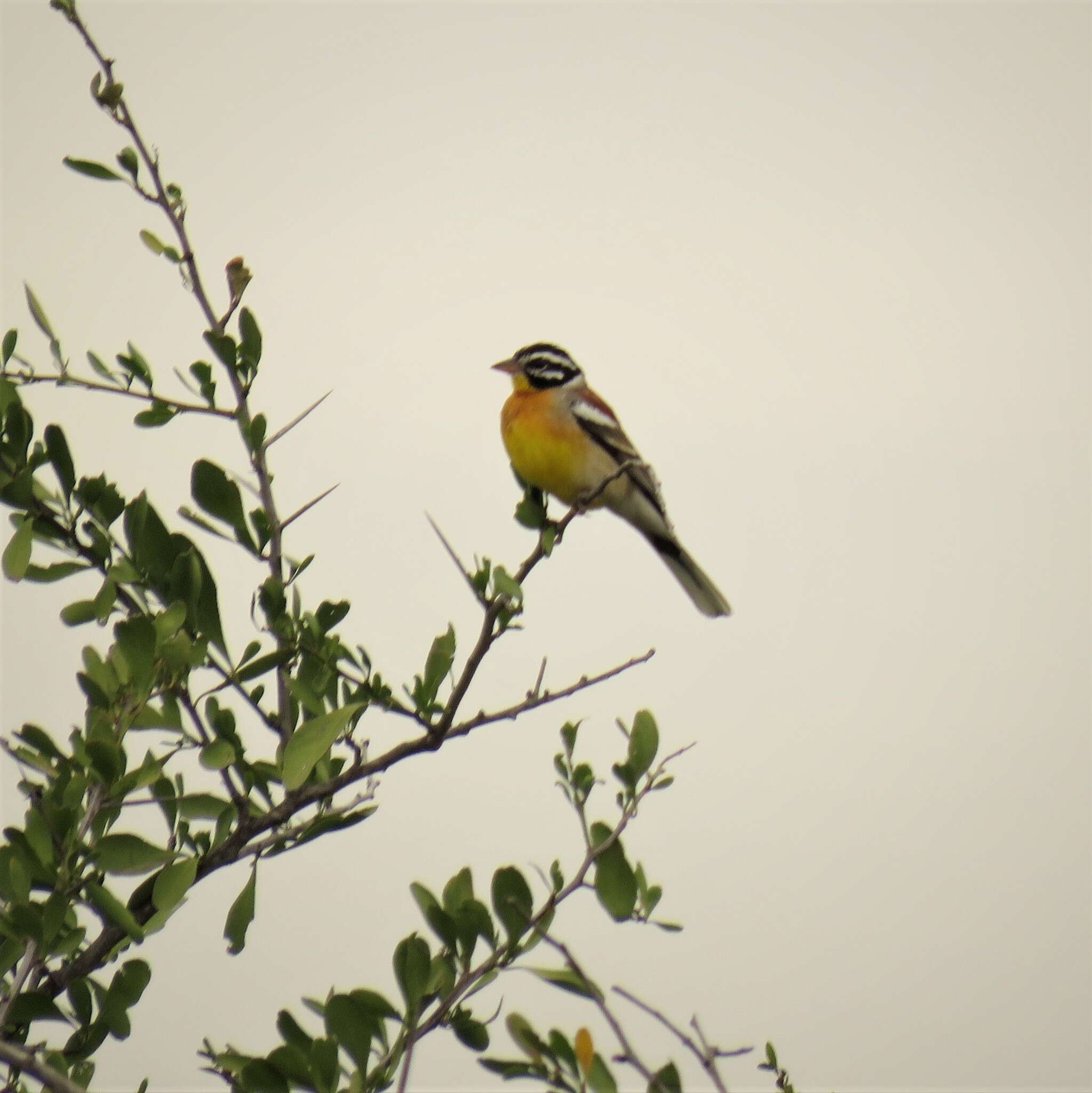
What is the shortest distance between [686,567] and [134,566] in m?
4.45

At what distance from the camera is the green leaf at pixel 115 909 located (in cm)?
199

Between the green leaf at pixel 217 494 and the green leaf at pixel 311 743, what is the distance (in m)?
0.56

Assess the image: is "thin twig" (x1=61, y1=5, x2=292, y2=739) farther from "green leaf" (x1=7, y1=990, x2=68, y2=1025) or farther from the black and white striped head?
the black and white striped head

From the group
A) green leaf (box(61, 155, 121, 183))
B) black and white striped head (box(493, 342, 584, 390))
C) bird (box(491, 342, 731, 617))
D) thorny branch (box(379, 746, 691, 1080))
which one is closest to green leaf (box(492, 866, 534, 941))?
thorny branch (box(379, 746, 691, 1080))

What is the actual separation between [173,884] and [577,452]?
4.39 metres

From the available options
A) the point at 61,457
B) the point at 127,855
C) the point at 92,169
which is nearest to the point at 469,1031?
the point at 127,855

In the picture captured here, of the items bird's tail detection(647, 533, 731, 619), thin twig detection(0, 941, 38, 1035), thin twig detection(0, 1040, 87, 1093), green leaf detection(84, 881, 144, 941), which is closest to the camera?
thin twig detection(0, 1040, 87, 1093)

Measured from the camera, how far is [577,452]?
6.34m

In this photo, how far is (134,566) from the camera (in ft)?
8.57

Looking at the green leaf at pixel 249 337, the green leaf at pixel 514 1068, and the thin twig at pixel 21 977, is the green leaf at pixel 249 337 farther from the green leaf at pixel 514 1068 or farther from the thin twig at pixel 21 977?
the green leaf at pixel 514 1068

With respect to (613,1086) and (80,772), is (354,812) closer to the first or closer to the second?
(80,772)

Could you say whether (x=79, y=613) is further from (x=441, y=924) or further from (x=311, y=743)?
(x=441, y=924)

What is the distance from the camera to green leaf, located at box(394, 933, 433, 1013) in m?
2.27

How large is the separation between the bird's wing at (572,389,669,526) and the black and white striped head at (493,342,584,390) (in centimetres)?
21
